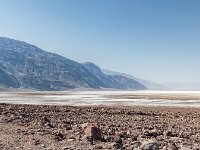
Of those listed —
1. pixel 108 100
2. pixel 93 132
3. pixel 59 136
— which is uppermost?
pixel 108 100

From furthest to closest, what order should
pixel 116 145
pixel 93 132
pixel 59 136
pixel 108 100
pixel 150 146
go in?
1. pixel 108 100
2. pixel 59 136
3. pixel 93 132
4. pixel 116 145
5. pixel 150 146

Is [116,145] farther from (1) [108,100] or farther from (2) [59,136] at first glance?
(1) [108,100]

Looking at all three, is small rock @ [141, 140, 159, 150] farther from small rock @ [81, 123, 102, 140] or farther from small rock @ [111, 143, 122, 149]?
small rock @ [81, 123, 102, 140]

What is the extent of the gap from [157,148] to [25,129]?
29.0 feet

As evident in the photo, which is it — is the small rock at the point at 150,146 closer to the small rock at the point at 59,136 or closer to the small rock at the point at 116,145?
the small rock at the point at 116,145

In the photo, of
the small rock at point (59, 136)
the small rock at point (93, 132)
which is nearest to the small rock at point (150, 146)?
the small rock at point (93, 132)

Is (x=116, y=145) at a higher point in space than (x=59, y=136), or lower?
lower

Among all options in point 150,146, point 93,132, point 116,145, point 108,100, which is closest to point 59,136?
point 93,132

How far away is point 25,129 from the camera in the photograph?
23.4m

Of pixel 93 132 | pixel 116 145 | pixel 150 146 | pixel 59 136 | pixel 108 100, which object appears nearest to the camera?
pixel 150 146

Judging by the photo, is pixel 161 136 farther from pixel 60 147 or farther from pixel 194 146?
pixel 60 147

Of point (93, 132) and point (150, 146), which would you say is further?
point (93, 132)

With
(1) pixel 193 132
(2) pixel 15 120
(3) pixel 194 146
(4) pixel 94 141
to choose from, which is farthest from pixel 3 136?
(1) pixel 193 132

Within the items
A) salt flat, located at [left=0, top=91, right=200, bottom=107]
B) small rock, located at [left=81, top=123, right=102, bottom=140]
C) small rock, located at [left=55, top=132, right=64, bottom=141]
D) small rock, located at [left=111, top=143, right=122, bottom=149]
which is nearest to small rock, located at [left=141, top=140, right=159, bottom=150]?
small rock, located at [left=111, top=143, right=122, bottom=149]
